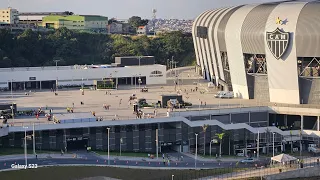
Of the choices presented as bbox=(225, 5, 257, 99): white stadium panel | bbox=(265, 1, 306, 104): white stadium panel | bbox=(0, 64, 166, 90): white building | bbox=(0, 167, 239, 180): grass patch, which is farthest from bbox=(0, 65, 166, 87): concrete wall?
bbox=(0, 167, 239, 180): grass patch

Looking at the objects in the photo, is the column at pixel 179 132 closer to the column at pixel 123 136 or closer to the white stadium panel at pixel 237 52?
the column at pixel 123 136

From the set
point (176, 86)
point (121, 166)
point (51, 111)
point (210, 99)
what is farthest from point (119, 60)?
point (121, 166)

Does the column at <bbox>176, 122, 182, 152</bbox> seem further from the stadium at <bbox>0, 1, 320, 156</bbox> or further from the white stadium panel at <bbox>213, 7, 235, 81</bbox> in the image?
the white stadium panel at <bbox>213, 7, 235, 81</bbox>

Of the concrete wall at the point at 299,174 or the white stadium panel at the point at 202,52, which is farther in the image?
the white stadium panel at the point at 202,52

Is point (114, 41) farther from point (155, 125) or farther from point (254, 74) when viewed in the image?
point (155, 125)

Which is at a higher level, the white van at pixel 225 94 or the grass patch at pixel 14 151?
the white van at pixel 225 94

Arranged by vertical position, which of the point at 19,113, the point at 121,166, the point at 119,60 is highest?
the point at 119,60

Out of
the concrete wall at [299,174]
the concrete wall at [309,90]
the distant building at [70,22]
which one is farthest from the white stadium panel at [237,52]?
the distant building at [70,22]
